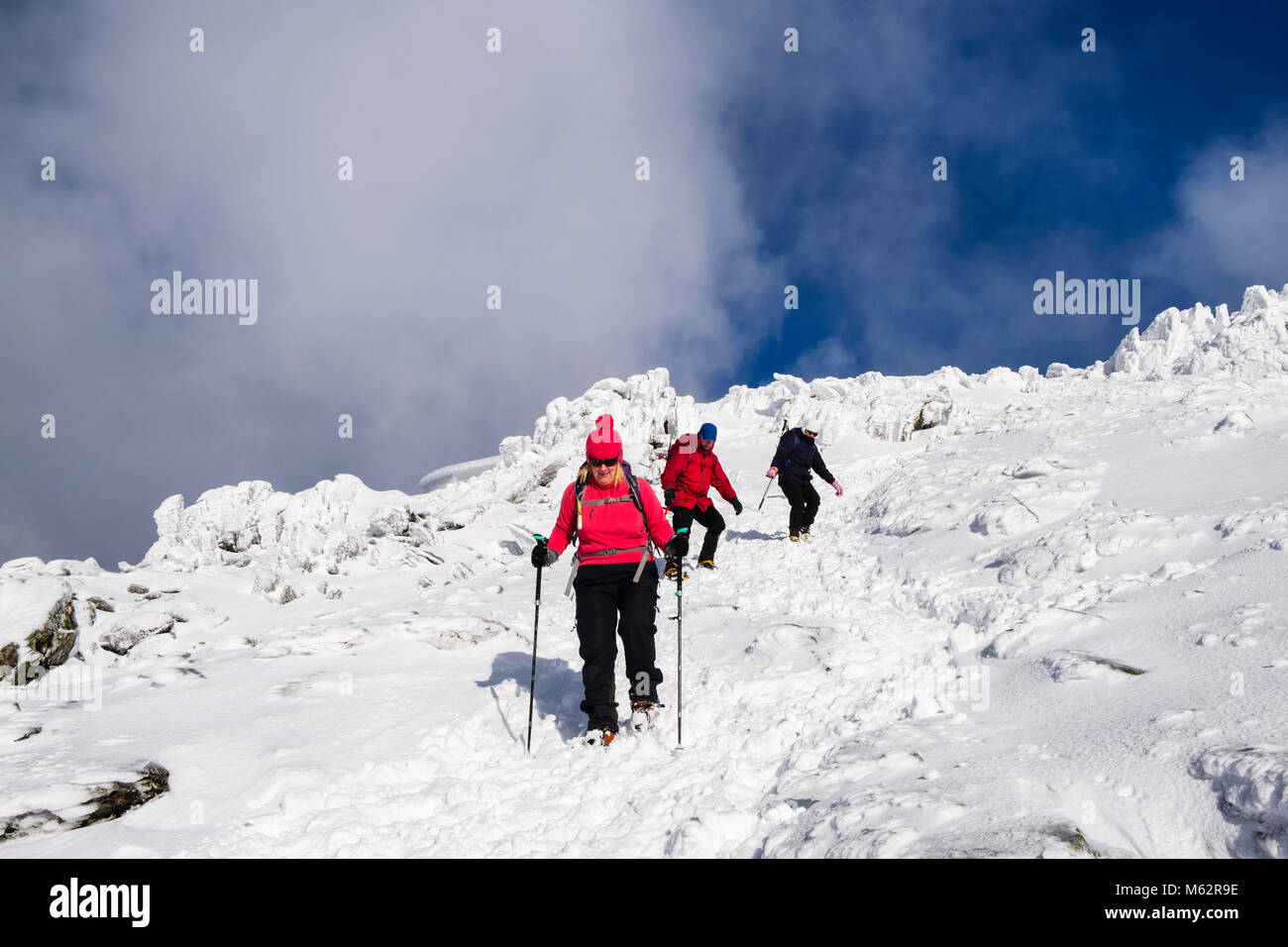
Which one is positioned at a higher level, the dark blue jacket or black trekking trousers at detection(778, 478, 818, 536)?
the dark blue jacket

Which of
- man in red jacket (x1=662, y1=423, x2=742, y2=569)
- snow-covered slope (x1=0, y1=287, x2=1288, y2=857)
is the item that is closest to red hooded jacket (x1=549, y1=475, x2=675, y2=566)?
snow-covered slope (x1=0, y1=287, x2=1288, y2=857)

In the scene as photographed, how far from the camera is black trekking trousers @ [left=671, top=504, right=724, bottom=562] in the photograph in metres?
12.3

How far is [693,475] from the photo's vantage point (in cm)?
1244

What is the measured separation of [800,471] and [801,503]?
774 millimetres

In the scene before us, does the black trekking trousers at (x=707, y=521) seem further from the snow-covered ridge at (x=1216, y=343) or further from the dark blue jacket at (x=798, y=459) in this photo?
the snow-covered ridge at (x=1216, y=343)

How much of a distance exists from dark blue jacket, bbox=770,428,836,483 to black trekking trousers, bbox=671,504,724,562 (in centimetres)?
214

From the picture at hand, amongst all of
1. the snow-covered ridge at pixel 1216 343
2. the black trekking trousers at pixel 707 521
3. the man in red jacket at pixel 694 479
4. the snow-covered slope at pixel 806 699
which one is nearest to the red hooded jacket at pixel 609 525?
the snow-covered slope at pixel 806 699

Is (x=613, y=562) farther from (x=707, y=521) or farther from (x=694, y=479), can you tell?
(x=707, y=521)

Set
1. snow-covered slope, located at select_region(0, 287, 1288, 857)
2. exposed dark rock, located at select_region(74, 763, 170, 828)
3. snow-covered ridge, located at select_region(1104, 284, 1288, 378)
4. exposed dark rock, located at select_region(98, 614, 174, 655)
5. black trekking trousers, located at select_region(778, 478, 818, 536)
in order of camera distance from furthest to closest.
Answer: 1. snow-covered ridge, located at select_region(1104, 284, 1288, 378)
2. black trekking trousers, located at select_region(778, 478, 818, 536)
3. exposed dark rock, located at select_region(98, 614, 174, 655)
4. exposed dark rock, located at select_region(74, 763, 170, 828)
5. snow-covered slope, located at select_region(0, 287, 1288, 857)

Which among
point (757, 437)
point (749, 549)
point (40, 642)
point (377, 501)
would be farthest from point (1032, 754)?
point (757, 437)

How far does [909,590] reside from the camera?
33.3ft

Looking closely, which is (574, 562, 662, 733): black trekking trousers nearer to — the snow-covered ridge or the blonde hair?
the blonde hair

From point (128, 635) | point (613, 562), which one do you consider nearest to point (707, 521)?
point (613, 562)

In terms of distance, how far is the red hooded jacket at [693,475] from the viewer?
12.4m
